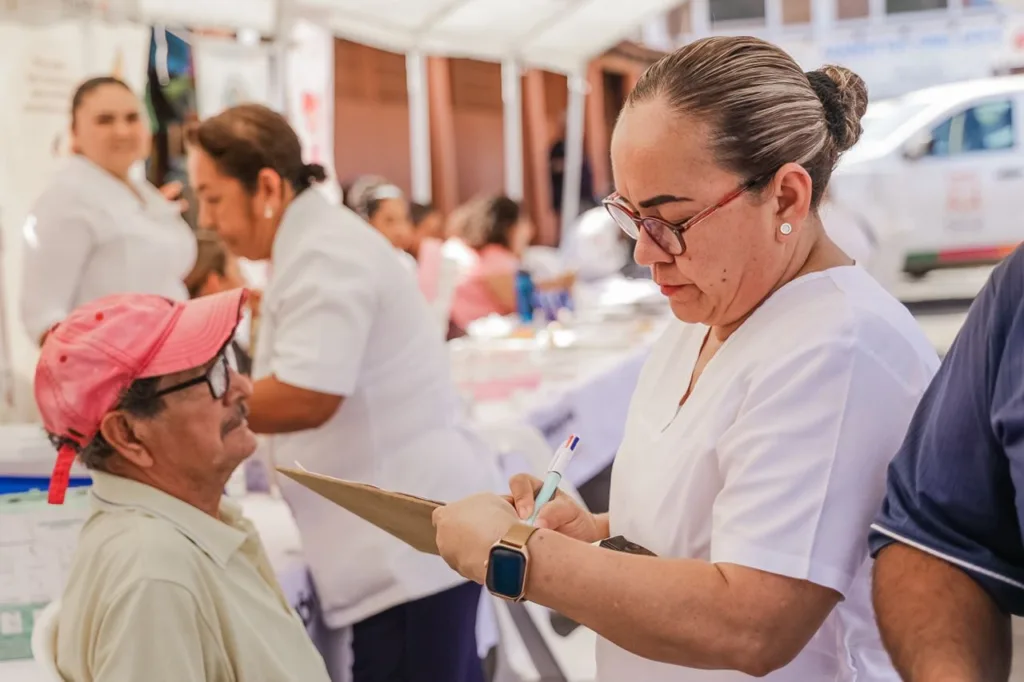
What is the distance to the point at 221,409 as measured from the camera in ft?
5.83

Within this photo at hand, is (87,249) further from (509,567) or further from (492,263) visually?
(492,263)

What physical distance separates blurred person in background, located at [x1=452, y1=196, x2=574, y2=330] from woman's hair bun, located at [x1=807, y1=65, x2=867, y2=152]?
4.65 m

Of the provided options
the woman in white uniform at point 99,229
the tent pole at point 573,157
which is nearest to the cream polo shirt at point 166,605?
the woman in white uniform at point 99,229

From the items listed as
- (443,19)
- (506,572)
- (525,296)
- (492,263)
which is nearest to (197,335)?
(506,572)

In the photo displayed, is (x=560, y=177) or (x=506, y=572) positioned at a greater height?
(x=560, y=177)

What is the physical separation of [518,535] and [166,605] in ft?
1.93

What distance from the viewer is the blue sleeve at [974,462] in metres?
1.02

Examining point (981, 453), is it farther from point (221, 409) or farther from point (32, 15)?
point (32, 15)

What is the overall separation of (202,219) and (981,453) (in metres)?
1.73

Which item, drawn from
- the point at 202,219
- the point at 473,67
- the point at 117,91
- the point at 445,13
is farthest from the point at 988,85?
the point at 202,219

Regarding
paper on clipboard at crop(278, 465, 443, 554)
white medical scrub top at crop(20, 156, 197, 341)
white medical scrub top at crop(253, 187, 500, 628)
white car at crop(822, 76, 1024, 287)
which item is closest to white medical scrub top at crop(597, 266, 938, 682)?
paper on clipboard at crop(278, 465, 443, 554)

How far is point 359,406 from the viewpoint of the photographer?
225 centimetres

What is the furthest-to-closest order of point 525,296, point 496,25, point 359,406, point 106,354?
point 496,25 → point 525,296 → point 359,406 → point 106,354

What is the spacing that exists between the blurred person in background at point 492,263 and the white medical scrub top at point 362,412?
356 cm
